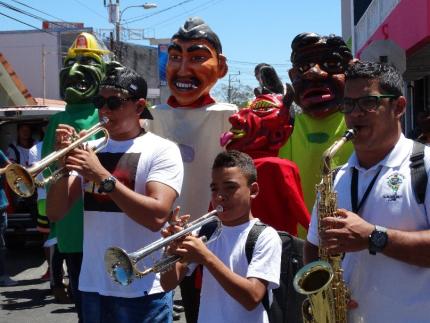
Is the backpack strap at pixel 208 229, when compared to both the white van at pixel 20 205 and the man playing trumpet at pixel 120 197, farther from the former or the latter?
the white van at pixel 20 205

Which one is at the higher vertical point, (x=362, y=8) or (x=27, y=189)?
(x=362, y=8)

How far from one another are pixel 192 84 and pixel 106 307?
63.0 inches

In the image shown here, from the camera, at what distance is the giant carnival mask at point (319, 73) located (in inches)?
157

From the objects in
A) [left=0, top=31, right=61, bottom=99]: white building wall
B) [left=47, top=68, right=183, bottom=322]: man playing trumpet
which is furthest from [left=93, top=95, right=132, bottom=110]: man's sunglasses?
[left=0, top=31, right=61, bottom=99]: white building wall

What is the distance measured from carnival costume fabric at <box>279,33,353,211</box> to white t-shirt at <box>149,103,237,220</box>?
459 millimetres

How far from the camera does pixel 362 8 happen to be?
22.5m

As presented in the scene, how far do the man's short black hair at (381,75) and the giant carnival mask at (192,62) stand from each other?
5.87 feet

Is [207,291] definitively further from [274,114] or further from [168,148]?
[274,114]

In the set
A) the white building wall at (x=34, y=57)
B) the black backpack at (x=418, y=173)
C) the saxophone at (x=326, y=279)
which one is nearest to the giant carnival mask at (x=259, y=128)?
the saxophone at (x=326, y=279)

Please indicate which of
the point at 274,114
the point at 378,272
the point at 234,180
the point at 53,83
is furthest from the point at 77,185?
the point at 53,83

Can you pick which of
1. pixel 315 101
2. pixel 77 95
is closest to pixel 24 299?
pixel 77 95

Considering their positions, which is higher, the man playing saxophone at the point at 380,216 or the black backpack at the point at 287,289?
the man playing saxophone at the point at 380,216

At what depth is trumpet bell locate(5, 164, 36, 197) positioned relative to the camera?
3.24 metres

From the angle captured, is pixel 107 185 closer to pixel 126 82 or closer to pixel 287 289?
pixel 126 82
